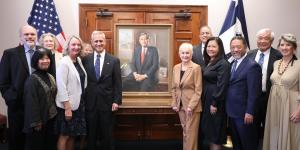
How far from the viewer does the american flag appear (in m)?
4.55

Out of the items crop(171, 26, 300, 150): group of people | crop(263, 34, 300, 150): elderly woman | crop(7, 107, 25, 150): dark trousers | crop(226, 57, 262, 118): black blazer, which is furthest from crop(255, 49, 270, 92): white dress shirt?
crop(7, 107, 25, 150): dark trousers

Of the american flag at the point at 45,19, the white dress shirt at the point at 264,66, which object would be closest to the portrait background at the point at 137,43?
the american flag at the point at 45,19

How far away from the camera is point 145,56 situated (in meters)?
4.69

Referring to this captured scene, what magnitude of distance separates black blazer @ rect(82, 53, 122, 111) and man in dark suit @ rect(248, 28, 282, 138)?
161 centimetres

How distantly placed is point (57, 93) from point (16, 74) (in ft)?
1.56

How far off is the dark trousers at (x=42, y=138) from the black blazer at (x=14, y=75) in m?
0.43

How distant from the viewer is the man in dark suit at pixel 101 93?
3705 mm

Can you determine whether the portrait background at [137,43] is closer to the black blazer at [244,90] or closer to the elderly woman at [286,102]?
the black blazer at [244,90]

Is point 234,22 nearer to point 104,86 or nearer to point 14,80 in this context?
point 104,86

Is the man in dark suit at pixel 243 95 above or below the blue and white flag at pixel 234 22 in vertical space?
below

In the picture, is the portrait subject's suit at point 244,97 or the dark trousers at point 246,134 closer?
the portrait subject's suit at point 244,97

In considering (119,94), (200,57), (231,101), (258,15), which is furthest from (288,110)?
(258,15)

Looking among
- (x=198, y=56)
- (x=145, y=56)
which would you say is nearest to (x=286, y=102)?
(x=198, y=56)

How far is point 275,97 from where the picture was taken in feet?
11.2
